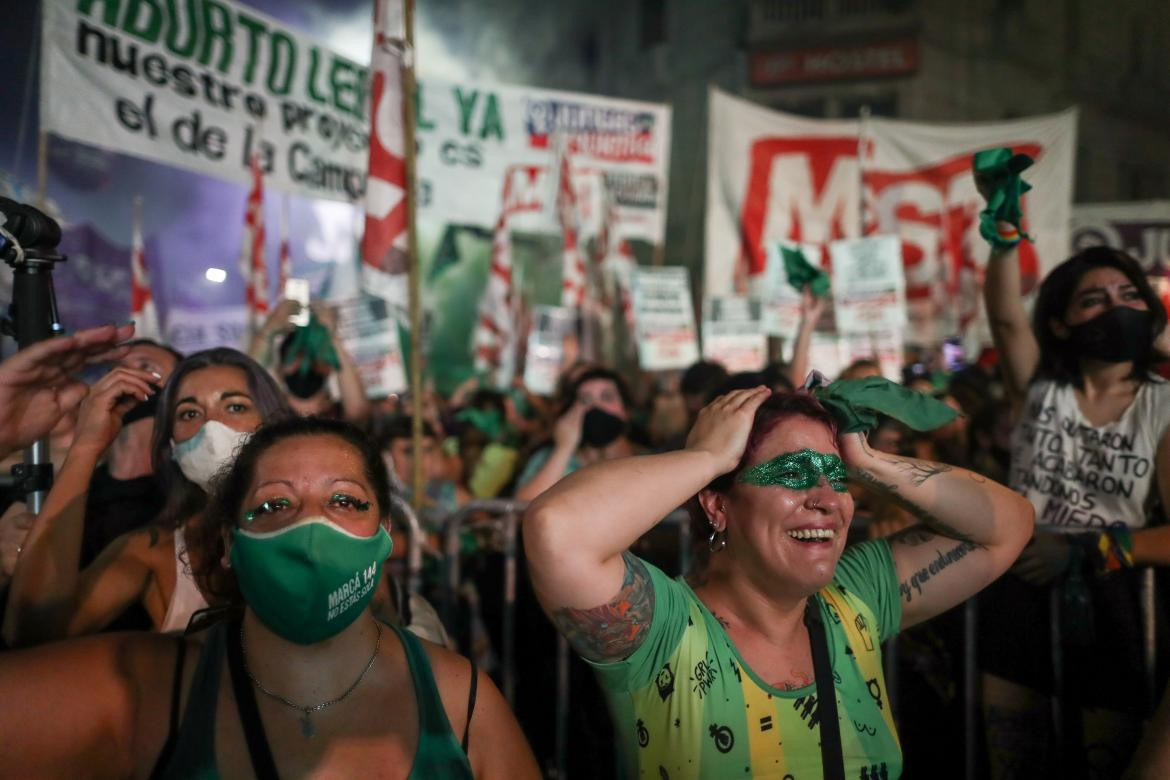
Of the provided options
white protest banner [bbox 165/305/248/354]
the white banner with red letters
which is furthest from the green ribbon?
the white banner with red letters

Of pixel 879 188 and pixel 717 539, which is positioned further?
pixel 879 188

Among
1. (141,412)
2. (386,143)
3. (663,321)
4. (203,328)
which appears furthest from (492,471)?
(203,328)

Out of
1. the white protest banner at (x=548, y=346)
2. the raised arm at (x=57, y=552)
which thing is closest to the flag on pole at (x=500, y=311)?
the white protest banner at (x=548, y=346)

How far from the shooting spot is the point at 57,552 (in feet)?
8.04

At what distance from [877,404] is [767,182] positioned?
8.23 meters

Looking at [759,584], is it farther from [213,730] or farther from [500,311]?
[500,311]

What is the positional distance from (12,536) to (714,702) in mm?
2016

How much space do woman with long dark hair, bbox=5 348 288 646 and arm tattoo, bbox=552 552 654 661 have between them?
4.14 ft

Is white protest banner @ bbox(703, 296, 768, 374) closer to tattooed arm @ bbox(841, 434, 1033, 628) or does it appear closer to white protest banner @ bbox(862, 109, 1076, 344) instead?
white protest banner @ bbox(862, 109, 1076, 344)

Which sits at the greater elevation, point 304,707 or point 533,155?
point 533,155

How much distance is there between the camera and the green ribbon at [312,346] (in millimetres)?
5129

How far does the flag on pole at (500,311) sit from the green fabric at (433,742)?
711 centimetres

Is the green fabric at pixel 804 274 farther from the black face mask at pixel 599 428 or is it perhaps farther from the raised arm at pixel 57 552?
the raised arm at pixel 57 552

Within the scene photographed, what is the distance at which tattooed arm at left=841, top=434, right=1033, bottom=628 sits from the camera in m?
2.34
